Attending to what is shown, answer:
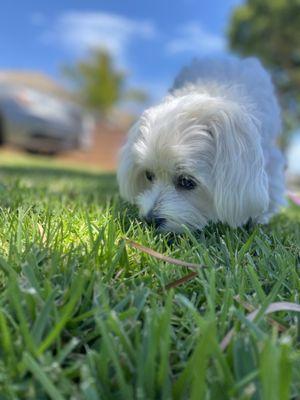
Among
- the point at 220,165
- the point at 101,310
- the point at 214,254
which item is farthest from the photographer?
the point at 220,165

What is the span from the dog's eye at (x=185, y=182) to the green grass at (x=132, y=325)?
0.80m

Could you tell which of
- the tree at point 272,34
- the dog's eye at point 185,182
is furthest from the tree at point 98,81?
the dog's eye at point 185,182

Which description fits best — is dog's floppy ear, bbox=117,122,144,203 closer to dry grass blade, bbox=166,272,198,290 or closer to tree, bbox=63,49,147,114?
dry grass blade, bbox=166,272,198,290

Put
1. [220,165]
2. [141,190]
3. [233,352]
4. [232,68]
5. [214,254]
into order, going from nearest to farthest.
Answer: [233,352] < [214,254] < [220,165] < [141,190] < [232,68]

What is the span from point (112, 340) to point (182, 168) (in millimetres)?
1549

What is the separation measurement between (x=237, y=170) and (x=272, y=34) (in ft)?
56.8

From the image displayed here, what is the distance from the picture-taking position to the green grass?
3.17 ft

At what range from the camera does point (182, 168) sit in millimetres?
2512

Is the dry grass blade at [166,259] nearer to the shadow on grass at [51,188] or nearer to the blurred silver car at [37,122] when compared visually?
the shadow on grass at [51,188]

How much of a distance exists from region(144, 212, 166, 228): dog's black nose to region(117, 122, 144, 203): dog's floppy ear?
0.49 m

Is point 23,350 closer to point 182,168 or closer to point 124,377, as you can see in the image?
point 124,377

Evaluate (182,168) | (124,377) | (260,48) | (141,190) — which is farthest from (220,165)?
(260,48)

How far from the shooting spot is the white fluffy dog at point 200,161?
2346 mm

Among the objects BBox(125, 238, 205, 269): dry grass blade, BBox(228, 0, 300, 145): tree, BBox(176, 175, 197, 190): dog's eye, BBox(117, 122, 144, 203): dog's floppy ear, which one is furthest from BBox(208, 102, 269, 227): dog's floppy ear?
BBox(228, 0, 300, 145): tree
